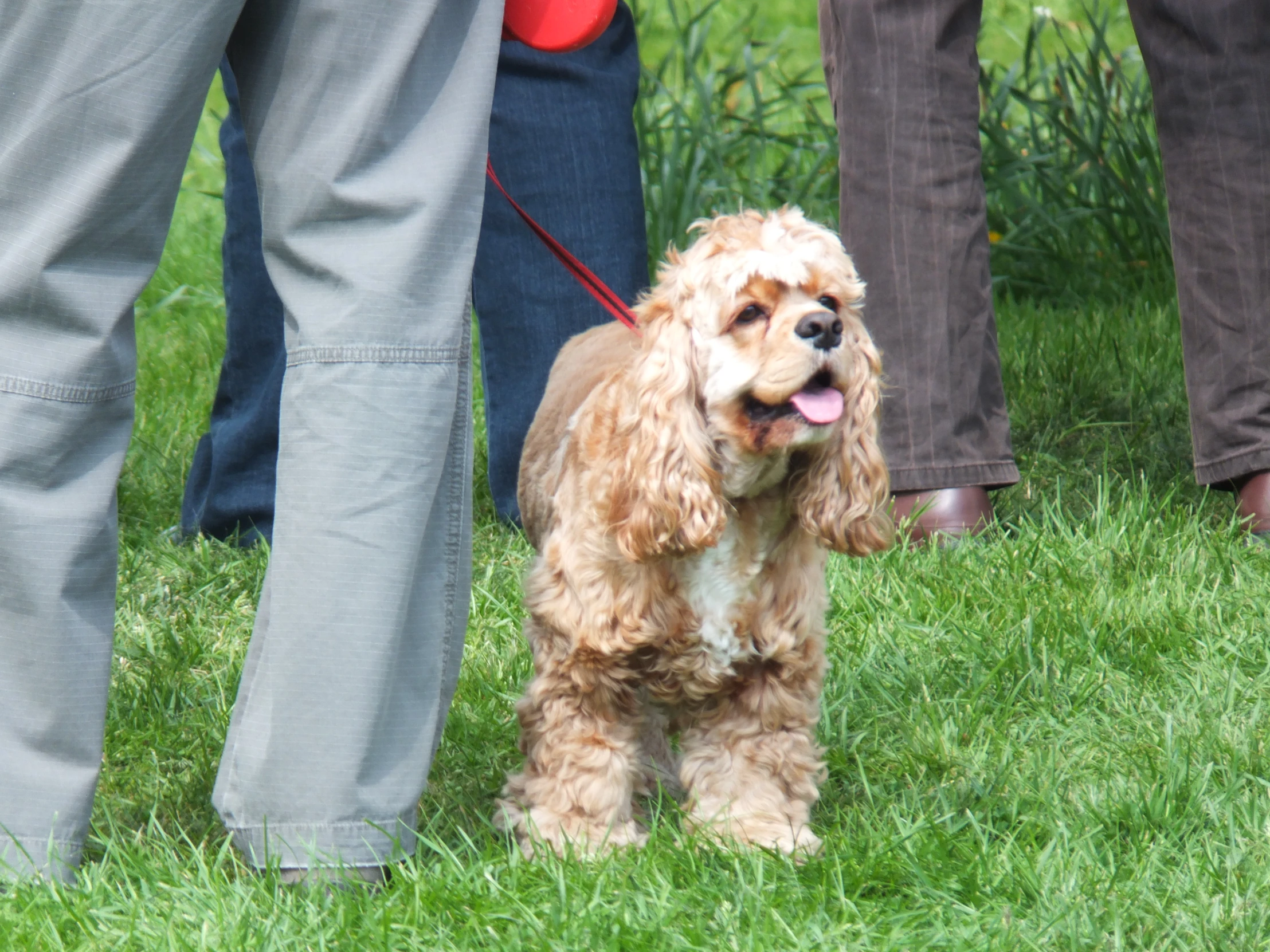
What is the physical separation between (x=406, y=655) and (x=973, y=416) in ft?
6.50

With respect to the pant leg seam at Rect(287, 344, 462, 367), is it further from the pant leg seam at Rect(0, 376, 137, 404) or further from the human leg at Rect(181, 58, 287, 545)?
the human leg at Rect(181, 58, 287, 545)

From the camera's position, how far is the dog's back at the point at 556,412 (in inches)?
107

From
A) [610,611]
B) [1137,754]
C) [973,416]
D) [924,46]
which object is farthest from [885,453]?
[610,611]

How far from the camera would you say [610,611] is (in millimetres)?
2275

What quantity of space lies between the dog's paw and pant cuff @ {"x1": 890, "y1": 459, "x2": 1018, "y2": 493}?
148cm

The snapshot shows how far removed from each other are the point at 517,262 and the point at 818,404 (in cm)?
175

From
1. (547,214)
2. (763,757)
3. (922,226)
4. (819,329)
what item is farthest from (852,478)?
(547,214)

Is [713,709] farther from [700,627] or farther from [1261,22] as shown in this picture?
[1261,22]

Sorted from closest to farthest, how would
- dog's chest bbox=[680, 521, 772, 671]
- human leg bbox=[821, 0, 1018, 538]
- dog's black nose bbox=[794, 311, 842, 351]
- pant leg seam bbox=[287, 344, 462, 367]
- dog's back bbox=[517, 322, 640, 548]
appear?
pant leg seam bbox=[287, 344, 462, 367]
dog's black nose bbox=[794, 311, 842, 351]
dog's chest bbox=[680, 521, 772, 671]
dog's back bbox=[517, 322, 640, 548]
human leg bbox=[821, 0, 1018, 538]

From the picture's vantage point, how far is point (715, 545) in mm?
2264

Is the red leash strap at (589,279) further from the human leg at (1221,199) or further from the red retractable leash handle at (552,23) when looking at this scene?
the human leg at (1221,199)

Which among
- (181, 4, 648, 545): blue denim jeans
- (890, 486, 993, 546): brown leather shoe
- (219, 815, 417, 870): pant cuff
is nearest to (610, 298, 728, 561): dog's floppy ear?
(219, 815, 417, 870): pant cuff

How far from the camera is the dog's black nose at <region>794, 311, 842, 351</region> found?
7.09ft

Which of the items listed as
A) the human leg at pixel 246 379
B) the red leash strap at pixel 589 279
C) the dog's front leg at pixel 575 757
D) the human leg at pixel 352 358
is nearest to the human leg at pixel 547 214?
the human leg at pixel 246 379
